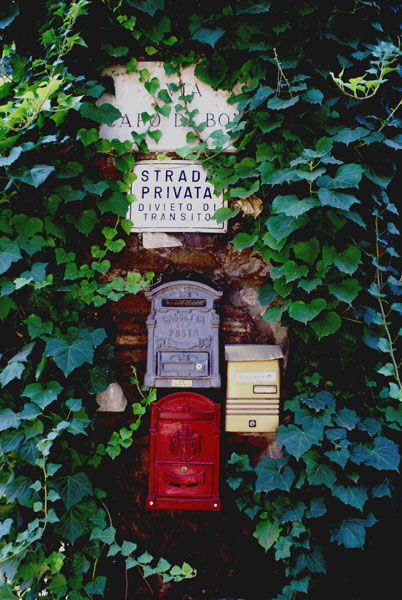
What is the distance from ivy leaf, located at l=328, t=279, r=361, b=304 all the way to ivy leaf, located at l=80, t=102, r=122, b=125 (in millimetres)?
1410

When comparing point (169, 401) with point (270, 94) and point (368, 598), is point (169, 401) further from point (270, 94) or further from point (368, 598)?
point (270, 94)

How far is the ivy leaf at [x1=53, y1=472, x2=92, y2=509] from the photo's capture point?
1.99 metres

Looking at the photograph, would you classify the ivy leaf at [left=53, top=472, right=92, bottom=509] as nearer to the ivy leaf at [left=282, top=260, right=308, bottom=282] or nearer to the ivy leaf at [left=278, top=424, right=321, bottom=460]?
the ivy leaf at [left=278, top=424, right=321, bottom=460]

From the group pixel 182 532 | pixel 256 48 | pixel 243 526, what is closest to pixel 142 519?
pixel 182 532

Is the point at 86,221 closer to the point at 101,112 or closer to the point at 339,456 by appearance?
the point at 101,112

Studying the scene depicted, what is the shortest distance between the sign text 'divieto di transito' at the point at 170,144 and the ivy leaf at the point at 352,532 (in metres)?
1.55

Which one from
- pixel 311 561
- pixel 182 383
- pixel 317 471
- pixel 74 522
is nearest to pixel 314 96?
pixel 182 383

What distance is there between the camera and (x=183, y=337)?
2.15 m

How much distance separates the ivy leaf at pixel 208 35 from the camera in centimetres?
219

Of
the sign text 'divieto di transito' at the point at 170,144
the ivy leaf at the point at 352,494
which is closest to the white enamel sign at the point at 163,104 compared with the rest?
the sign text 'divieto di transito' at the point at 170,144

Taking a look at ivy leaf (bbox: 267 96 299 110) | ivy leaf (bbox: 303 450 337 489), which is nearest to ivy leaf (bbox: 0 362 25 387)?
ivy leaf (bbox: 303 450 337 489)

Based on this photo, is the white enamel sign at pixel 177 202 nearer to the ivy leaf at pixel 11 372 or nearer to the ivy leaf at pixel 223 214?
the ivy leaf at pixel 223 214

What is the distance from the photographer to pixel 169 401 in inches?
81.7

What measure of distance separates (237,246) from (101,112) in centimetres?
100
